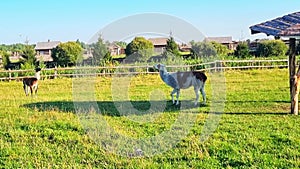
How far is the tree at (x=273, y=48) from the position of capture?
126 ft

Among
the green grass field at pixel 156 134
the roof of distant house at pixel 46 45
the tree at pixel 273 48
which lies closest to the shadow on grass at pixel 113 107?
the green grass field at pixel 156 134

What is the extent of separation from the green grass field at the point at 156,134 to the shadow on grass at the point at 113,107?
0.03 m

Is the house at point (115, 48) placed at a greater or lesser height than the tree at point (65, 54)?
lesser

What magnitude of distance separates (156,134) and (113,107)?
381 centimetres

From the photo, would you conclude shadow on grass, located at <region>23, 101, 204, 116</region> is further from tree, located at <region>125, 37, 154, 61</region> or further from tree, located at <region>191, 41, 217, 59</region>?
tree, located at <region>191, 41, 217, 59</region>

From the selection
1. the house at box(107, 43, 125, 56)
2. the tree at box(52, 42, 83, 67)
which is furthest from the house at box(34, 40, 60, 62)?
the house at box(107, 43, 125, 56)

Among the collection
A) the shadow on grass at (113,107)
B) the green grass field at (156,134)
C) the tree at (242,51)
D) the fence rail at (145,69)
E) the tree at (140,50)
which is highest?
the tree at (242,51)

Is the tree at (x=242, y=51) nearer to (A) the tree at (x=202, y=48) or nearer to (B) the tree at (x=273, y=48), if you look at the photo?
(B) the tree at (x=273, y=48)

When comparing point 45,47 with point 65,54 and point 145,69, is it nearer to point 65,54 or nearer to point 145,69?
point 65,54

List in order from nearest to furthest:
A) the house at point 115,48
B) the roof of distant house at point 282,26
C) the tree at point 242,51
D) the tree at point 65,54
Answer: the roof of distant house at point 282,26, the house at point 115,48, the tree at point 242,51, the tree at point 65,54

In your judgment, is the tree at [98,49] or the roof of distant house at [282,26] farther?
the tree at [98,49]

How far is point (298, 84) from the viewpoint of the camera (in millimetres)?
9227

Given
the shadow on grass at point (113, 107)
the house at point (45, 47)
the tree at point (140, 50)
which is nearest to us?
the shadow on grass at point (113, 107)

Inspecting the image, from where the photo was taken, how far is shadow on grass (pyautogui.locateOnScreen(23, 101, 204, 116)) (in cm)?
998
